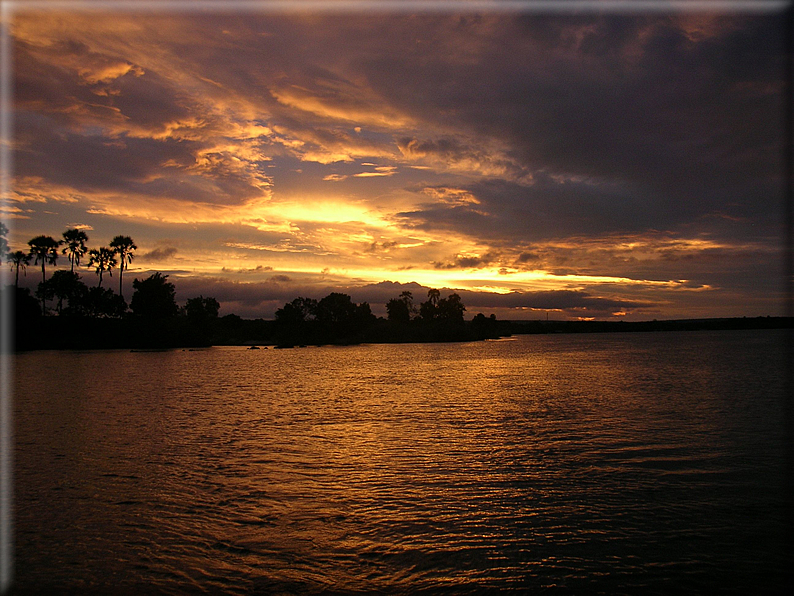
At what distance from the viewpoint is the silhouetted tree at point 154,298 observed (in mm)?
133625

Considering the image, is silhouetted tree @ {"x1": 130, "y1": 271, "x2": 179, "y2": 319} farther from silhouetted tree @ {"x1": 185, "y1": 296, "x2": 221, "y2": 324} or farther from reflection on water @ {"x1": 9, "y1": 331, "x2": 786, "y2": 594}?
reflection on water @ {"x1": 9, "y1": 331, "x2": 786, "y2": 594}

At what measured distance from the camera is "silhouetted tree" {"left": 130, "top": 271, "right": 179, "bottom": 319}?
13362 centimetres

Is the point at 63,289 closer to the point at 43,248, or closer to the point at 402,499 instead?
the point at 43,248

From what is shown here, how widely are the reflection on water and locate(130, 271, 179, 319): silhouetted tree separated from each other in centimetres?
11432

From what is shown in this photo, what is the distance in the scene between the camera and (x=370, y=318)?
181 m

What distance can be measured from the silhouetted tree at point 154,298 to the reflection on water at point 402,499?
114 metres

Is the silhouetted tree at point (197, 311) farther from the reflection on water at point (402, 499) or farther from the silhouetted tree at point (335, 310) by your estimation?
the reflection on water at point (402, 499)

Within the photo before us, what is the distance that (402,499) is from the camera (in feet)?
43.6

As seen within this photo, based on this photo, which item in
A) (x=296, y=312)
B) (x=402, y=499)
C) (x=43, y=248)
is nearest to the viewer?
(x=402, y=499)

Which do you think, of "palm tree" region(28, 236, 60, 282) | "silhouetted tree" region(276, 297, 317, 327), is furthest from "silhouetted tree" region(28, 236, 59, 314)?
"silhouetted tree" region(276, 297, 317, 327)

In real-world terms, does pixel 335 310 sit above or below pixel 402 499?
above

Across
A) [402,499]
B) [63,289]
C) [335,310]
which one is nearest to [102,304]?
[63,289]

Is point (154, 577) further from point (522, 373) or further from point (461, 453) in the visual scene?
point (522, 373)

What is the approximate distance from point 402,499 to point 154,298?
137582 millimetres
